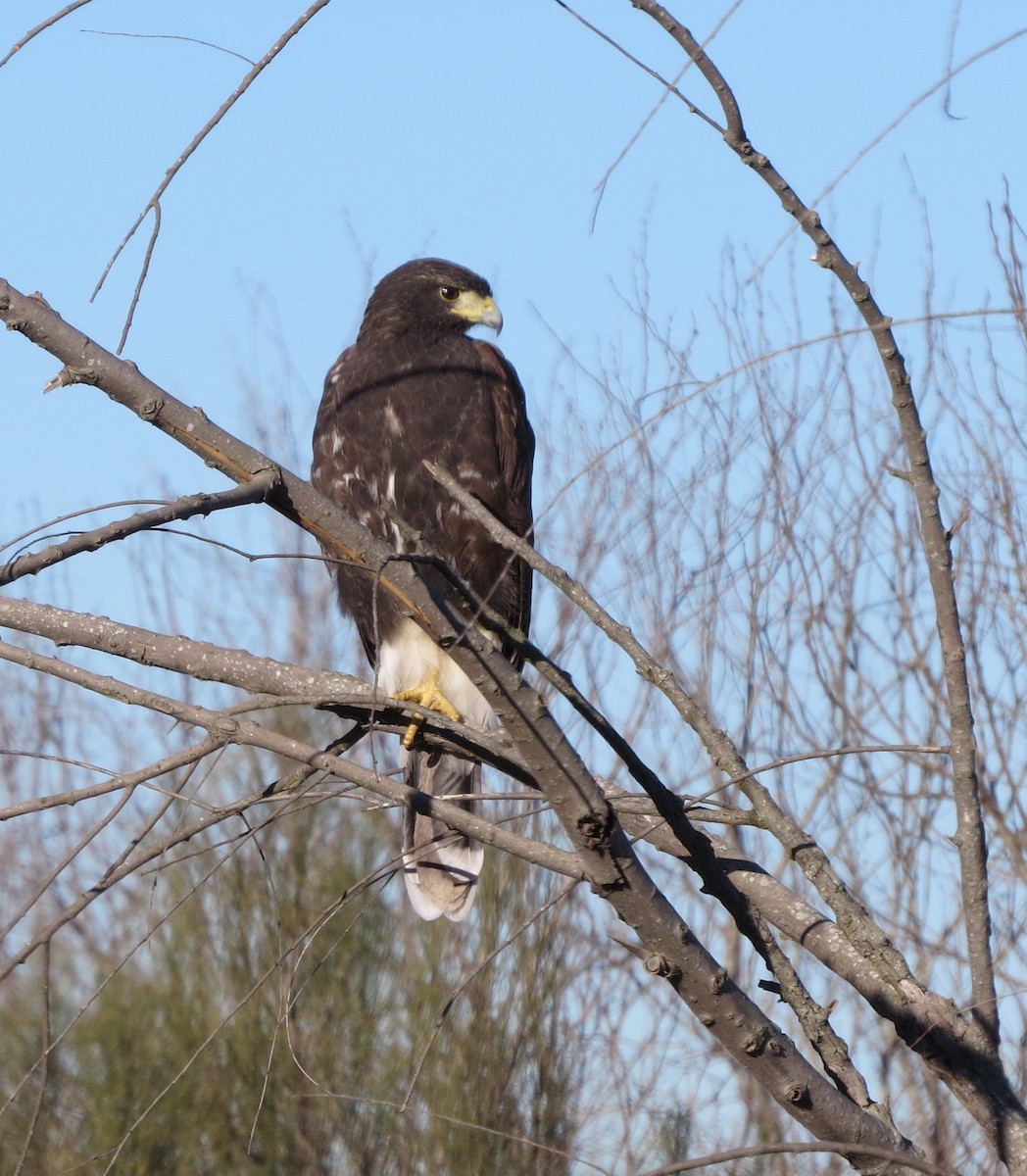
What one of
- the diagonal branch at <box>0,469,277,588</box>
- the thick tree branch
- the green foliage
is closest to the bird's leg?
the thick tree branch

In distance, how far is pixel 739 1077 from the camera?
23.8 ft

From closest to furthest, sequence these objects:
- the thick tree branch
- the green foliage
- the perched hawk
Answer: the thick tree branch < the perched hawk < the green foliage

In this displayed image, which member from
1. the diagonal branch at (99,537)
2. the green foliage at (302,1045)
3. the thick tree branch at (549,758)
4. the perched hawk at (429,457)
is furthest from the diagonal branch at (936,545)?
the green foliage at (302,1045)

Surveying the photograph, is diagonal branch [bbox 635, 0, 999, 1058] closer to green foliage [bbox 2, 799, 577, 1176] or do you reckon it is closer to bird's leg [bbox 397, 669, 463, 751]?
bird's leg [bbox 397, 669, 463, 751]

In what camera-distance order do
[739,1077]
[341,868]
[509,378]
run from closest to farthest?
[509,378]
[739,1077]
[341,868]

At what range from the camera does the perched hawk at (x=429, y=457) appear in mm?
4500

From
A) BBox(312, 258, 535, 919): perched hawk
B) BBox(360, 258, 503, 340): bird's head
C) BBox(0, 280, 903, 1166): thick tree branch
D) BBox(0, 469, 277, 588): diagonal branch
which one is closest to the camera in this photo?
BBox(0, 469, 277, 588): diagonal branch

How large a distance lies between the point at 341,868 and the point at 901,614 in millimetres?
4783

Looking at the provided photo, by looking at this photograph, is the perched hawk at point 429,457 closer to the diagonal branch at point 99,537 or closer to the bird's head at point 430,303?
the bird's head at point 430,303

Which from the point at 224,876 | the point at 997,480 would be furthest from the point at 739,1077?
the point at 224,876

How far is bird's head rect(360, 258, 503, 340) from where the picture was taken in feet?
16.1

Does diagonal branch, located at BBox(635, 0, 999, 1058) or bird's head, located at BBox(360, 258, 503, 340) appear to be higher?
bird's head, located at BBox(360, 258, 503, 340)

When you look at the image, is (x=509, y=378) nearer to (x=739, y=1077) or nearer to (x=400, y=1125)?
(x=739, y=1077)

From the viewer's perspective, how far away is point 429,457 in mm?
4480
